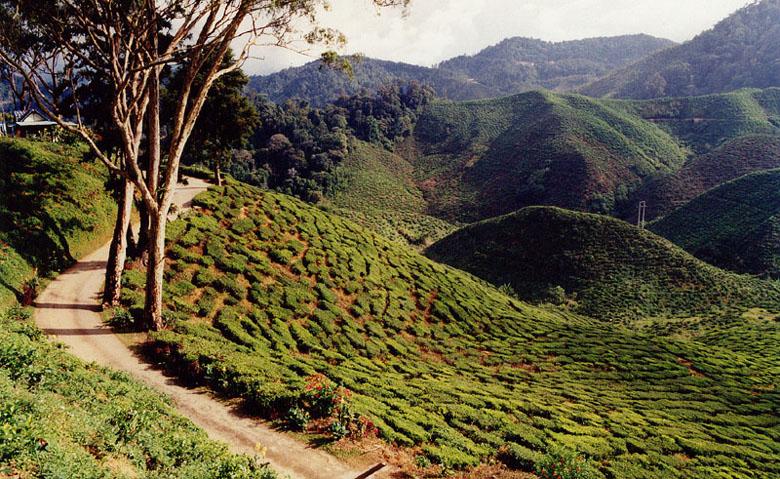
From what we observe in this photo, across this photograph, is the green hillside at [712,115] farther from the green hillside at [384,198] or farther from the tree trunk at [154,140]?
the tree trunk at [154,140]

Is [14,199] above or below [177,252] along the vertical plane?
above

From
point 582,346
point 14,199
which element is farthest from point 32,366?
point 582,346

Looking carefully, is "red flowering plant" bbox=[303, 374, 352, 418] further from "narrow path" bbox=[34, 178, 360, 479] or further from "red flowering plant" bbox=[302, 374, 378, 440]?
"narrow path" bbox=[34, 178, 360, 479]

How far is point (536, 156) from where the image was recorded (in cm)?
13375

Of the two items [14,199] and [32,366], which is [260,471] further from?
[14,199]

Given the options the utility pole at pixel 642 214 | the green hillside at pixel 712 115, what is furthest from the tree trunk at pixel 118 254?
the green hillside at pixel 712 115

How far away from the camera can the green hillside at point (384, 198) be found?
100 m

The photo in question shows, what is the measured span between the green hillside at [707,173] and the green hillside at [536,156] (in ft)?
17.2

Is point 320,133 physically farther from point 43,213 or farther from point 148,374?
point 148,374

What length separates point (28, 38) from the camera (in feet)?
56.4

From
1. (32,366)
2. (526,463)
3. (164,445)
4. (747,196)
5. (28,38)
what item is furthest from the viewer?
(747,196)

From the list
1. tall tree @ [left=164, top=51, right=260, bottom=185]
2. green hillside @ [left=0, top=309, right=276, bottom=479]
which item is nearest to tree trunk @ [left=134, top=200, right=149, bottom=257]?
green hillside @ [left=0, top=309, right=276, bottom=479]

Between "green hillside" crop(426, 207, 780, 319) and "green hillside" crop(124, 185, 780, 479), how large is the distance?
19.4m

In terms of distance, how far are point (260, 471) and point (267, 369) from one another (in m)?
6.37
